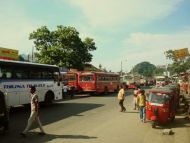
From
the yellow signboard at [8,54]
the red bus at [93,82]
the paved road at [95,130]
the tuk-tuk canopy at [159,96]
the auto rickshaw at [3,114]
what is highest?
the yellow signboard at [8,54]

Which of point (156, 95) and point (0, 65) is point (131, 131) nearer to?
point (156, 95)

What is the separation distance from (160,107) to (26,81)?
374 inches

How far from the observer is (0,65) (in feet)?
62.8

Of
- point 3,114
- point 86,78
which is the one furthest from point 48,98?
point 86,78

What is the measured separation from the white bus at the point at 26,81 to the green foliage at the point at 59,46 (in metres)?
23.5

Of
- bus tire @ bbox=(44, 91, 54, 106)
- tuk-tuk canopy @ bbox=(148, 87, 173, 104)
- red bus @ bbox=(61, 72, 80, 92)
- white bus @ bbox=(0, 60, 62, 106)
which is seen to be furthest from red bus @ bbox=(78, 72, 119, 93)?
tuk-tuk canopy @ bbox=(148, 87, 173, 104)

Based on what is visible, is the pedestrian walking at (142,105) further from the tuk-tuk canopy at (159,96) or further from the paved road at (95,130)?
the tuk-tuk canopy at (159,96)

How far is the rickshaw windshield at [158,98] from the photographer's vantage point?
16.1m

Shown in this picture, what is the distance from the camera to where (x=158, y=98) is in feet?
53.6

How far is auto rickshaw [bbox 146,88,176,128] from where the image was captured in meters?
15.7

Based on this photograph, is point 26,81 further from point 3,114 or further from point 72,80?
point 72,80

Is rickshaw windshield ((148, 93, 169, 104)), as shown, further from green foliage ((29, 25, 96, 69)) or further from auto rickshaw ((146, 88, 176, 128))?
green foliage ((29, 25, 96, 69))

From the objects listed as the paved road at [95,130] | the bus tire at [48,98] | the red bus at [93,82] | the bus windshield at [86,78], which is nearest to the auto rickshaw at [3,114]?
the paved road at [95,130]

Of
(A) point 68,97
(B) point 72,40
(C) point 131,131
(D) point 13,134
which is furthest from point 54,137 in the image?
(B) point 72,40
